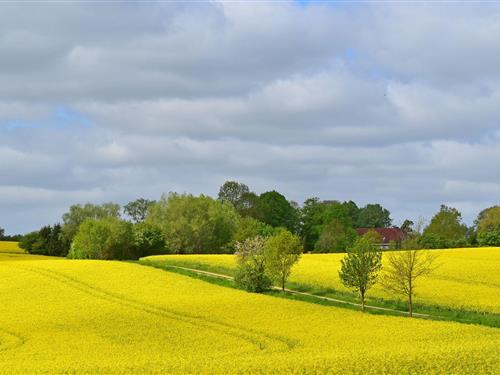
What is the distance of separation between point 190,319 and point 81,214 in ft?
408

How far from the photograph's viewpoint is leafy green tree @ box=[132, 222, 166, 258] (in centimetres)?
12850

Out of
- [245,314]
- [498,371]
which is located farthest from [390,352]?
[245,314]

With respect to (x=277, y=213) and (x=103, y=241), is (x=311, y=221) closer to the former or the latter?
(x=277, y=213)

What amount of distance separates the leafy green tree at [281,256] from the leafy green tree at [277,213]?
11058cm

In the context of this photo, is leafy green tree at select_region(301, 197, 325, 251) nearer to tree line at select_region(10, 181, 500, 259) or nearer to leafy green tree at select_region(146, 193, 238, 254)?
tree line at select_region(10, 181, 500, 259)

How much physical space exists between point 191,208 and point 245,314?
9303 centimetres

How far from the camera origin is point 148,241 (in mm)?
129750

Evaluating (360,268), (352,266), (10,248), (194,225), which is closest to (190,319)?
(352,266)

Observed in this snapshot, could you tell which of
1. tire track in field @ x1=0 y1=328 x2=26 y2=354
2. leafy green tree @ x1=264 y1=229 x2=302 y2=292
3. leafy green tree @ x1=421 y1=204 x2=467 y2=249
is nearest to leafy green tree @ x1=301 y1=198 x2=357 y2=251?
leafy green tree @ x1=421 y1=204 x2=467 y2=249

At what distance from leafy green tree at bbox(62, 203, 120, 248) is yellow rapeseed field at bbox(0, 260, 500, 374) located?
94.3 m

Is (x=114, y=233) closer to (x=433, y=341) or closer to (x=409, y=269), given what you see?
(x=409, y=269)

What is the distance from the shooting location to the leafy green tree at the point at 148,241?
128500mm

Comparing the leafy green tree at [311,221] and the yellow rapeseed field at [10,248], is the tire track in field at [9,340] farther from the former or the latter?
the leafy green tree at [311,221]

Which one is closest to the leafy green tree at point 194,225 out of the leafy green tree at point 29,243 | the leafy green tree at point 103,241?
the leafy green tree at point 103,241
